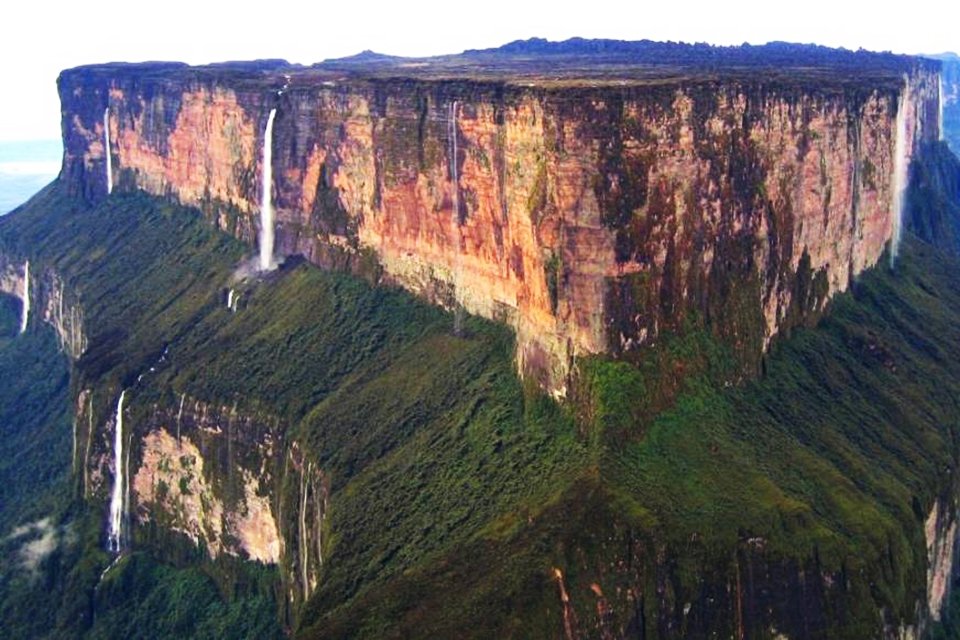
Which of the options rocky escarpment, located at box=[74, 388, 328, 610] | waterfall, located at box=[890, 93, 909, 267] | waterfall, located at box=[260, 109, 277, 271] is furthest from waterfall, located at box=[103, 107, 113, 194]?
waterfall, located at box=[890, 93, 909, 267]

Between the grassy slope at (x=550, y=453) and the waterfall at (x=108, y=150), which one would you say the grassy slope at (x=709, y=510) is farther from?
the waterfall at (x=108, y=150)

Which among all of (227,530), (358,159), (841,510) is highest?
(358,159)

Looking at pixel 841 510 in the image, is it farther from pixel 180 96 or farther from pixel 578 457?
pixel 180 96

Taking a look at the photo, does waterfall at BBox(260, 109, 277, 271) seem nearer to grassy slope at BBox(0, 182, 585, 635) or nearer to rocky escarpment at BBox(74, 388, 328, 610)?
grassy slope at BBox(0, 182, 585, 635)

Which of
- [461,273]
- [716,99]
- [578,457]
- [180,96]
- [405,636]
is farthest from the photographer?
[180,96]

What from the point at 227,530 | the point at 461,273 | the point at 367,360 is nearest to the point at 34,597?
the point at 227,530

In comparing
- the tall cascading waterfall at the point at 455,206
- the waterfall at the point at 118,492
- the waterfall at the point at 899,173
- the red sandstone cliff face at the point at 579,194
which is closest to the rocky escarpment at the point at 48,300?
the red sandstone cliff face at the point at 579,194
